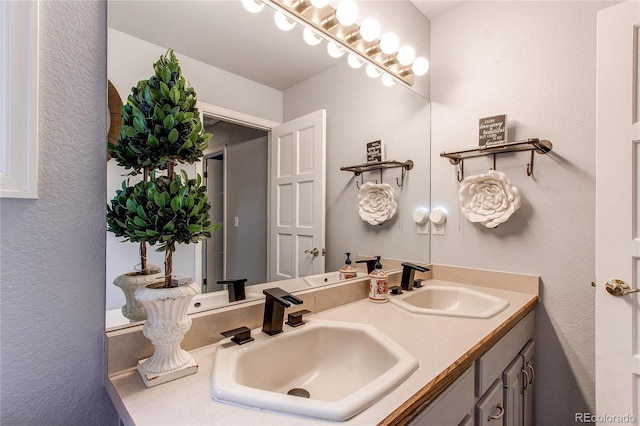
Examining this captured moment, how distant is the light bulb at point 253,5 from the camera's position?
3.59 ft

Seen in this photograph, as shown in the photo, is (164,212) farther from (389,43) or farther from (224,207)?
(389,43)

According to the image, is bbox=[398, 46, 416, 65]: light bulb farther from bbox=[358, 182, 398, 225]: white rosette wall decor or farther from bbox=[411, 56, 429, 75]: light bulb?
bbox=[358, 182, 398, 225]: white rosette wall decor

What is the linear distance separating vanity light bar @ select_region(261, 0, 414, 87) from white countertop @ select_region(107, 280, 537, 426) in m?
1.21

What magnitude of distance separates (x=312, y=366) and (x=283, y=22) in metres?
1.31

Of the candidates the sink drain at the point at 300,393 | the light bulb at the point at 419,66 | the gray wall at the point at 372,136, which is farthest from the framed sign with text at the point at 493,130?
the sink drain at the point at 300,393

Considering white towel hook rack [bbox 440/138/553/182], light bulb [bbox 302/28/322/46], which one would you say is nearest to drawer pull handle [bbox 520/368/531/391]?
white towel hook rack [bbox 440/138/553/182]

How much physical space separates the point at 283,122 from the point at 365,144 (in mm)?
563

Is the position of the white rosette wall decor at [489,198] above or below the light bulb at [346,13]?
below

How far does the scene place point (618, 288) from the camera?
113 cm

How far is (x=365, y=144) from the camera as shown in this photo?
1631 millimetres

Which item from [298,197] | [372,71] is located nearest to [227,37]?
[298,197]

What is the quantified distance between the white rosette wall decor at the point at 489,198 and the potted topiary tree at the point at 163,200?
4.65 ft

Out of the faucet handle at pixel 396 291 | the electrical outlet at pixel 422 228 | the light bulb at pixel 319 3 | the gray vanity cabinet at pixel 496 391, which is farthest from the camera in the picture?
the electrical outlet at pixel 422 228

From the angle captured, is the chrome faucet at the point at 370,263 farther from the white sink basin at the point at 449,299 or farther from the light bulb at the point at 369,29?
the light bulb at the point at 369,29
